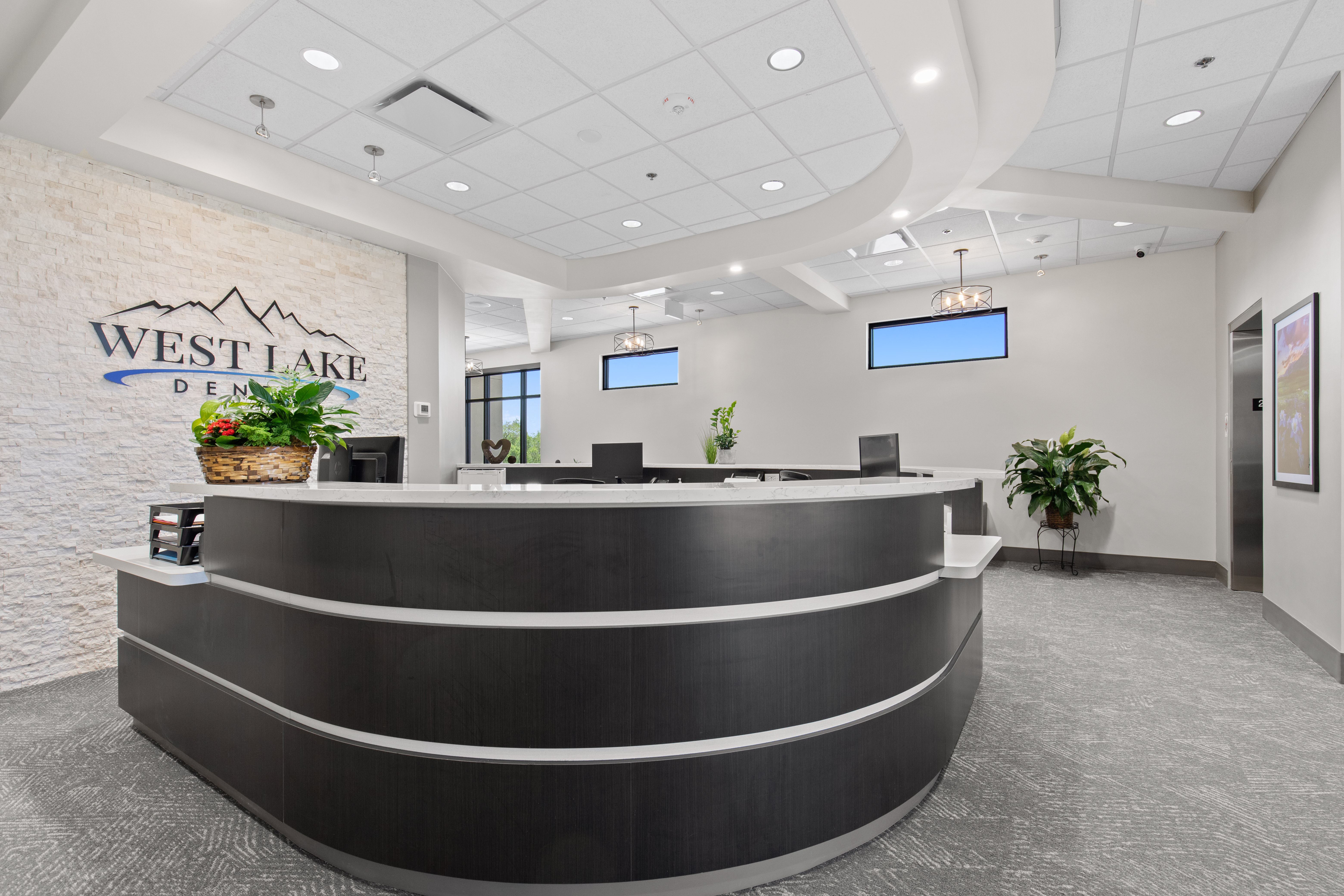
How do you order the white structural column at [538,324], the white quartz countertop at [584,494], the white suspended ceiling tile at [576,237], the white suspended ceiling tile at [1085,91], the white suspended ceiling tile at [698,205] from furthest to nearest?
the white structural column at [538,324] → the white suspended ceiling tile at [576,237] → the white suspended ceiling tile at [698,205] → the white suspended ceiling tile at [1085,91] → the white quartz countertop at [584,494]

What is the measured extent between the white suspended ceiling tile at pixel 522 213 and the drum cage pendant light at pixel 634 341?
290 cm

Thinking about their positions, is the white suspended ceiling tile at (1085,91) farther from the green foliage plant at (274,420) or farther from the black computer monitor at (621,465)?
the green foliage plant at (274,420)

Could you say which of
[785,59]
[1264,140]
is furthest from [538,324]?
[1264,140]

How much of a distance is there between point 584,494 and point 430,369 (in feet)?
15.5

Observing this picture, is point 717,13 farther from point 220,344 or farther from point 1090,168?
point 220,344

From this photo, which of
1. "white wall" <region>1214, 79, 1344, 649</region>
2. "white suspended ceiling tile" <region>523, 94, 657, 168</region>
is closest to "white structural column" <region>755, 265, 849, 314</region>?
"white suspended ceiling tile" <region>523, 94, 657, 168</region>

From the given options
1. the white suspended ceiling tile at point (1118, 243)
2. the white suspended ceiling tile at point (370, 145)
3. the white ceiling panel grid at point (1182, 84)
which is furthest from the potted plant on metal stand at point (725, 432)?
the white suspended ceiling tile at point (370, 145)

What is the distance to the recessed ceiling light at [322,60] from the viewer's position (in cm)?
340

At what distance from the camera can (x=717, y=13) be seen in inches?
123

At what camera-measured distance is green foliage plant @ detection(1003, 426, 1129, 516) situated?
21.4 feet

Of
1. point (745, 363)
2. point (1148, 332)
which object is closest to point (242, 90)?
point (745, 363)

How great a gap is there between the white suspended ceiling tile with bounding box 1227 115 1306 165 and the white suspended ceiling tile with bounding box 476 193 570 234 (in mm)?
4942

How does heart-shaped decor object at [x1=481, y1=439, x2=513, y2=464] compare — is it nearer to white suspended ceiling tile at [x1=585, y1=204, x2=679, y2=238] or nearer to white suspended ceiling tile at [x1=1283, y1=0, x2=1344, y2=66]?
white suspended ceiling tile at [x1=585, y1=204, x2=679, y2=238]

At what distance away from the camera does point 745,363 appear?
31.0 ft
